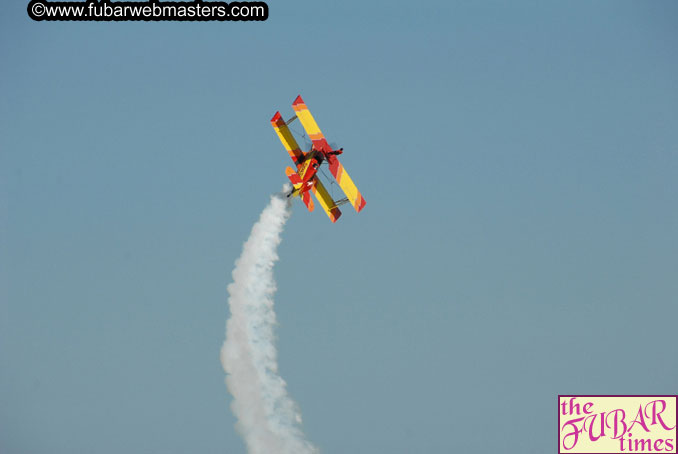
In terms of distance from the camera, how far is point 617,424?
198ft

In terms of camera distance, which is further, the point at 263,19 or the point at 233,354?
the point at 233,354

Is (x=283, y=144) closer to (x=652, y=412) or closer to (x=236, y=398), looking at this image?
(x=236, y=398)

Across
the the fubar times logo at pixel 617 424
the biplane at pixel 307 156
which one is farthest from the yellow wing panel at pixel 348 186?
the the fubar times logo at pixel 617 424

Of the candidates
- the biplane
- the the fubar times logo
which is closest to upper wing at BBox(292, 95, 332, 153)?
the biplane

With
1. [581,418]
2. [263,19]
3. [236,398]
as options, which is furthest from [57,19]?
[581,418]

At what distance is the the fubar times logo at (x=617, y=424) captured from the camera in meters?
59.9

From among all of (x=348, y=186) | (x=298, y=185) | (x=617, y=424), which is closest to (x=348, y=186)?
(x=348, y=186)

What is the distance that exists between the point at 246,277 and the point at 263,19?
46.3ft

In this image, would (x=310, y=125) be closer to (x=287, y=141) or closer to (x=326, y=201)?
(x=287, y=141)

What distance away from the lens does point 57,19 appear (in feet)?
216

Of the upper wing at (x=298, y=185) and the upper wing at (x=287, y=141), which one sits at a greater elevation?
the upper wing at (x=287, y=141)

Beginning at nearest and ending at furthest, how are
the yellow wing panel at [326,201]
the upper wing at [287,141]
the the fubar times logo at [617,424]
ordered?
the the fubar times logo at [617,424] < the upper wing at [287,141] < the yellow wing panel at [326,201]

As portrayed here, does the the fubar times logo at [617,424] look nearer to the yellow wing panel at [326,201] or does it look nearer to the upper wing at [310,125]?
the yellow wing panel at [326,201]

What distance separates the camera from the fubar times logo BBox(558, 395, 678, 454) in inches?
2359
